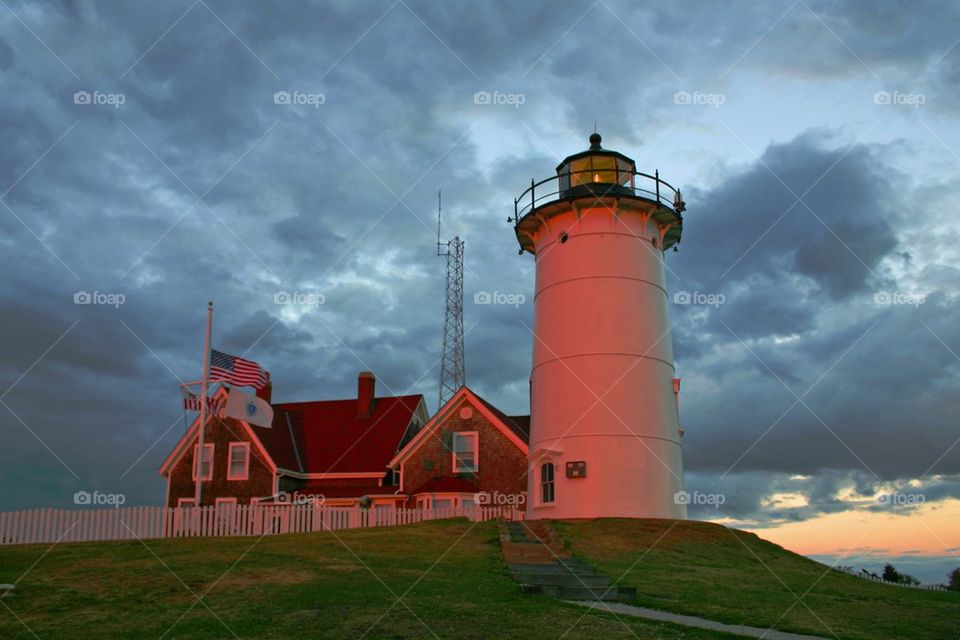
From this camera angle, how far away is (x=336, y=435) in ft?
124

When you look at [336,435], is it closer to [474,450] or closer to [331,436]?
[331,436]

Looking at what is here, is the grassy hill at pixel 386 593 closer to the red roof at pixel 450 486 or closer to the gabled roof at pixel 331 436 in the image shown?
the red roof at pixel 450 486

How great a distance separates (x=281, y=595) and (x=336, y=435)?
24.1 metres

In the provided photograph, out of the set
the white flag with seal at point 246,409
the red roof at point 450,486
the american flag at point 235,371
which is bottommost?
the red roof at point 450,486

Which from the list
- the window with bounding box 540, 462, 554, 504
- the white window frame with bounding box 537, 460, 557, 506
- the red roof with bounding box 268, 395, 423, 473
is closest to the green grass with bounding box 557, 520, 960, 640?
the white window frame with bounding box 537, 460, 557, 506

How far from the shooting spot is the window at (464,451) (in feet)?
107

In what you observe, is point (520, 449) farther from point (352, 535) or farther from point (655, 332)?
point (352, 535)

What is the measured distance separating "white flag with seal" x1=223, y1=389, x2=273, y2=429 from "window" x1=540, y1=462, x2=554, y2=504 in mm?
9610

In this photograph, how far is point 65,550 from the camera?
59.9 ft

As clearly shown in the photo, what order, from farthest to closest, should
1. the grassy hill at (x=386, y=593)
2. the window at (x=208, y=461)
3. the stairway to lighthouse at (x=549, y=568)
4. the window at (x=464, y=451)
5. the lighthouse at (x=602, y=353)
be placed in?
the window at (x=208, y=461) → the window at (x=464, y=451) → the lighthouse at (x=602, y=353) → the stairway to lighthouse at (x=549, y=568) → the grassy hill at (x=386, y=593)

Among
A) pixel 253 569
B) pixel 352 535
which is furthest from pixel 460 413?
pixel 253 569

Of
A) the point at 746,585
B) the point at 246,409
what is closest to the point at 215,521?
the point at 246,409

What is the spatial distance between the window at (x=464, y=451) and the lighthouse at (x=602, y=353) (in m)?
5.20

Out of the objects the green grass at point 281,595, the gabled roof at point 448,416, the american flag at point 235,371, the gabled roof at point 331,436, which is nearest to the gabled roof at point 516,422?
the gabled roof at point 448,416
